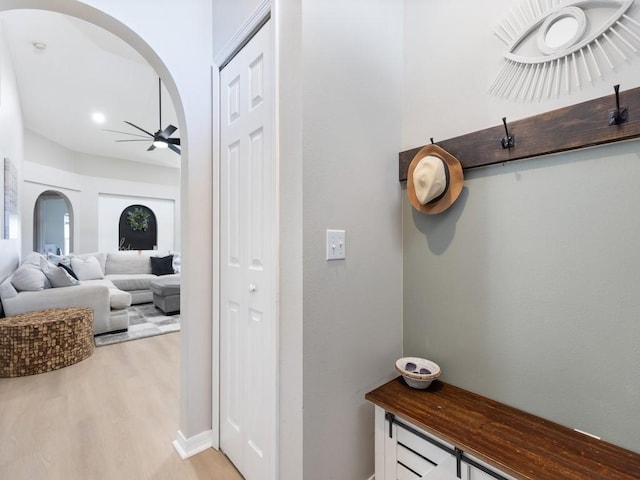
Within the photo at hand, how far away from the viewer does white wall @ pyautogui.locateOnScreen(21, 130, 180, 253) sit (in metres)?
5.16

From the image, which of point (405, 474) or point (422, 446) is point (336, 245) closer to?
point (422, 446)

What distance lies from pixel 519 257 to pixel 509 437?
0.62 meters

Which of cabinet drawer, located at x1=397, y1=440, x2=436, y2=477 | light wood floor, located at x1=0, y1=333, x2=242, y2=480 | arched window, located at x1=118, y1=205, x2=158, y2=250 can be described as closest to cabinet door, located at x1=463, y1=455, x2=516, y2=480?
cabinet drawer, located at x1=397, y1=440, x2=436, y2=477

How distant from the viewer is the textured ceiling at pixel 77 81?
269 centimetres

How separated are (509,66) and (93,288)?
438 cm

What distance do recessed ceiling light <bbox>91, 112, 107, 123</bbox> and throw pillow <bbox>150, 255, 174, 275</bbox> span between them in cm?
260

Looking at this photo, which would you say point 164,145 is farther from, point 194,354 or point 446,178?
point 446,178

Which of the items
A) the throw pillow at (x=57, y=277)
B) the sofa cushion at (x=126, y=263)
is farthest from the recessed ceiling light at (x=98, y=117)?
the sofa cushion at (x=126, y=263)

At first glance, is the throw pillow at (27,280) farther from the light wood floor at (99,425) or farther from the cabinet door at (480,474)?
the cabinet door at (480,474)

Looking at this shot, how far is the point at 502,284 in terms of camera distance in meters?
1.17

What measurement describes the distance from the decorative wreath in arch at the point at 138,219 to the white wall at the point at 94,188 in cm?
20

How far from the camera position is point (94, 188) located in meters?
6.16

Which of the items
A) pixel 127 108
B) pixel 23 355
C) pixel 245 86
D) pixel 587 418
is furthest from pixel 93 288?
pixel 587 418

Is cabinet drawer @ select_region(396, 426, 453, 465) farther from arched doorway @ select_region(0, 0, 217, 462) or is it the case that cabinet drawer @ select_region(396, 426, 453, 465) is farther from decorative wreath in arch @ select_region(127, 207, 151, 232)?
decorative wreath in arch @ select_region(127, 207, 151, 232)
